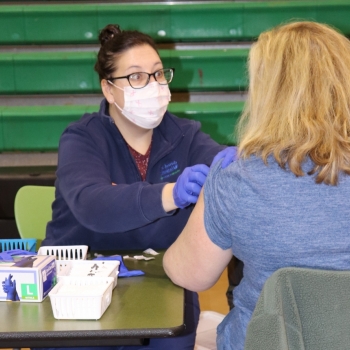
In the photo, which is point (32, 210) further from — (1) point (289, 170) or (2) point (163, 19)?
(2) point (163, 19)

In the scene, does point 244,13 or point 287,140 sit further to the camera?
point 244,13

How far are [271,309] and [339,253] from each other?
10.0 inches

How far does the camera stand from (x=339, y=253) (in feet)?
3.58

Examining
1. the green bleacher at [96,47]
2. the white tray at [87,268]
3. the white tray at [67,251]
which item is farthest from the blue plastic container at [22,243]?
the green bleacher at [96,47]

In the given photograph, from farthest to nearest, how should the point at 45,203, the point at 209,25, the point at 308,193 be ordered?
the point at 209,25
the point at 45,203
the point at 308,193

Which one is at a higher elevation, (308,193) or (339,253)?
(308,193)

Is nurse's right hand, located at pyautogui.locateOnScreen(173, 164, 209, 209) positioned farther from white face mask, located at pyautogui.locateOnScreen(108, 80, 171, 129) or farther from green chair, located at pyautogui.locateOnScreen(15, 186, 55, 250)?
green chair, located at pyautogui.locateOnScreen(15, 186, 55, 250)

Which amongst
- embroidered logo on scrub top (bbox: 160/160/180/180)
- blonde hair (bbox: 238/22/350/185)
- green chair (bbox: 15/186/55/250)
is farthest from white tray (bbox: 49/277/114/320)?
green chair (bbox: 15/186/55/250)

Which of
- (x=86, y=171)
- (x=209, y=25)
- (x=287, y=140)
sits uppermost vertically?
(x=209, y=25)

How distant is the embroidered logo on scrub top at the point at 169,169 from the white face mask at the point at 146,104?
0.52ft

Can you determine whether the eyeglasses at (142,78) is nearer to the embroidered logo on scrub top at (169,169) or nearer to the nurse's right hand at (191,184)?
the embroidered logo on scrub top at (169,169)

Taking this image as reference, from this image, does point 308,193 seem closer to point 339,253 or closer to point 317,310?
point 339,253

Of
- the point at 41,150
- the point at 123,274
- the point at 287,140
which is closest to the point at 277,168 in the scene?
the point at 287,140

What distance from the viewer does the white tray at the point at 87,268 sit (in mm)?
1365
